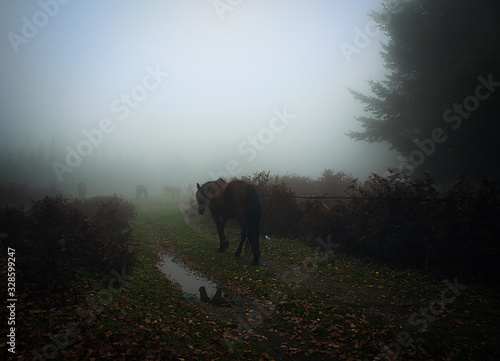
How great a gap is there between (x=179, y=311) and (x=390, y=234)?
8.36 m

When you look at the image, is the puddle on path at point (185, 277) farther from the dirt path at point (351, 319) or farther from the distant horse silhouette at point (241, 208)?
the distant horse silhouette at point (241, 208)

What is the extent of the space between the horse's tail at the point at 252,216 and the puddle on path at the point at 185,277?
7.66 feet

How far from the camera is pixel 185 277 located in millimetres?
9031

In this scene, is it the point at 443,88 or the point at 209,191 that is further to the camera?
the point at 443,88

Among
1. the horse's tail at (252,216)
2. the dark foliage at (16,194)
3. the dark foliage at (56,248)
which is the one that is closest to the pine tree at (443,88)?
the horse's tail at (252,216)

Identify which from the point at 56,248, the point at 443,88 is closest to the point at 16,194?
the point at 56,248

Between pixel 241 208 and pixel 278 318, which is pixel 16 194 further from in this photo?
pixel 278 318

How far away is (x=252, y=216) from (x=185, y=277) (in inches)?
141

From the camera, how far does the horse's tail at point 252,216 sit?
9656 mm

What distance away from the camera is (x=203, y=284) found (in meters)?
8.34

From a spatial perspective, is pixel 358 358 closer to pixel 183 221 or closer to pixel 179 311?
pixel 179 311

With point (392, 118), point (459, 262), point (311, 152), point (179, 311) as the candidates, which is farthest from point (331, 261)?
point (311, 152)

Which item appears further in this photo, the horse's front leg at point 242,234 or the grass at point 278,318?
the horse's front leg at point 242,234

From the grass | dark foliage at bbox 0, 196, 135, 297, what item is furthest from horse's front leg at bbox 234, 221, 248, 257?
dark foliage at bbox 0, 196, 135, 297
